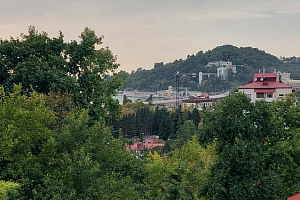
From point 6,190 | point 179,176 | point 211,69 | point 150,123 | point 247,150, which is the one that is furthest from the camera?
point 211,69

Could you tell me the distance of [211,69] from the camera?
166 metres

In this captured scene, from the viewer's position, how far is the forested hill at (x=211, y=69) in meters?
152

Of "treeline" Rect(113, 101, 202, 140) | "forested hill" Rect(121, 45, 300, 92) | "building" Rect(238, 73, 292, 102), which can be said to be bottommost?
"treeline" Rect(113, 101, 202, 140)

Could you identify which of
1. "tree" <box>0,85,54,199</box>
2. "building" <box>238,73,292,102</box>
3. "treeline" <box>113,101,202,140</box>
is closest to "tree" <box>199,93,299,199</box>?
"tree" <box>0,85,54,199</box>

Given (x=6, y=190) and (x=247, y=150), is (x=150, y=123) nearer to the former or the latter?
(x=247, y=150)

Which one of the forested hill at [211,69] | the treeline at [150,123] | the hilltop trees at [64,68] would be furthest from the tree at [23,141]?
the forested hill at [211,69]

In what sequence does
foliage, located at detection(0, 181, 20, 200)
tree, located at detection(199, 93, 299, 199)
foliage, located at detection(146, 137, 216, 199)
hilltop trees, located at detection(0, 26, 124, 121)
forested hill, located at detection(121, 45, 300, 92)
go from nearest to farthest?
foliage, located at detection(0, 181, 20, 200), tree, located at detection(199, 93, 299, 199), foliage, located at detection(146, 137, 216, 199), hilltop trees, located at detection(0, 26, 124, 121), forested hill, located at detection(121, 45, 300, 92)

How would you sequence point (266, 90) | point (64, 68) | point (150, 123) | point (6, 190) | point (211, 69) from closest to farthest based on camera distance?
1. point (6, 190)
2. point (64, 68)
3. point (266, 90)
4. point (150, 123)
5. point (211, 69)

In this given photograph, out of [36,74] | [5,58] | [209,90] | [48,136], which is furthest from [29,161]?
[209,90]

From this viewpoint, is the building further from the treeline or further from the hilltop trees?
the treeline

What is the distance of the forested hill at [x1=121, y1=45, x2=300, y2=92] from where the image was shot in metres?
152

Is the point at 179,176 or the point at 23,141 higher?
the point at 23,141

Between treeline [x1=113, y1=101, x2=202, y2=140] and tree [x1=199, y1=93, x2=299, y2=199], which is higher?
tree [x1=199, y1=93, x2=299, y2=199]

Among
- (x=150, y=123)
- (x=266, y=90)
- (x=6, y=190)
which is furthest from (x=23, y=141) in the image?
(x=150, y=123)
